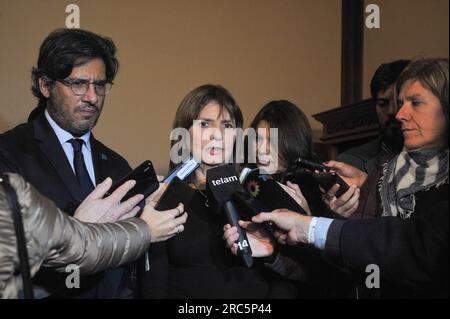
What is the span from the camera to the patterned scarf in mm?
1369

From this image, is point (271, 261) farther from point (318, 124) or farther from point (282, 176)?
point (318, 124)

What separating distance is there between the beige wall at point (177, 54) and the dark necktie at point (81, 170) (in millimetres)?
1191

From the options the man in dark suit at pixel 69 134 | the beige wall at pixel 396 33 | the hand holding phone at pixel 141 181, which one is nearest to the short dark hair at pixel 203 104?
A: the man in dark suit at pixel 69 134

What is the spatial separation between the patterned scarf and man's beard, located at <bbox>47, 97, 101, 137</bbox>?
981mm

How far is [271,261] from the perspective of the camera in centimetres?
171

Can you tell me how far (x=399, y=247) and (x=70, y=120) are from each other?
1134mm

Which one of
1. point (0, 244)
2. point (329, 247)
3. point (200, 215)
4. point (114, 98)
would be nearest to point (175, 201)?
point (200, 215)

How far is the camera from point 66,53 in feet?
6.21

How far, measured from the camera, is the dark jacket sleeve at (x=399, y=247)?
3.94ft

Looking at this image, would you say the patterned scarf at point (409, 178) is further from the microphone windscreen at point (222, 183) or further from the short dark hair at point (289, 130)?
the short dark hair at point (289, 130)

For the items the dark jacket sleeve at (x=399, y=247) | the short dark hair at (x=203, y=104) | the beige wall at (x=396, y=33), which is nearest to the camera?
the dark jacket sleeve at (x=399, y=247)

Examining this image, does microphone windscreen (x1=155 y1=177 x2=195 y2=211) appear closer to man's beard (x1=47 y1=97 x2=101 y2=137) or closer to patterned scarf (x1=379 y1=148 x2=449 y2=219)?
man's beard (x1=47 y1=97 x2=101 y2=137)

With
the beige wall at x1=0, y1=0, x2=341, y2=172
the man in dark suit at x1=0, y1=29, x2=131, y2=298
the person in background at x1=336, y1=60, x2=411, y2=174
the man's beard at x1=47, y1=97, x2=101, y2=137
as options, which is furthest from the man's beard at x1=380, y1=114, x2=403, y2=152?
the beige wall at x1=0, y1=0, x2=341, y2=172

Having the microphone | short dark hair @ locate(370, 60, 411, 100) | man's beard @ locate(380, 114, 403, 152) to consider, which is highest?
short dark hair @ locate(370, 60, 411, 100)
